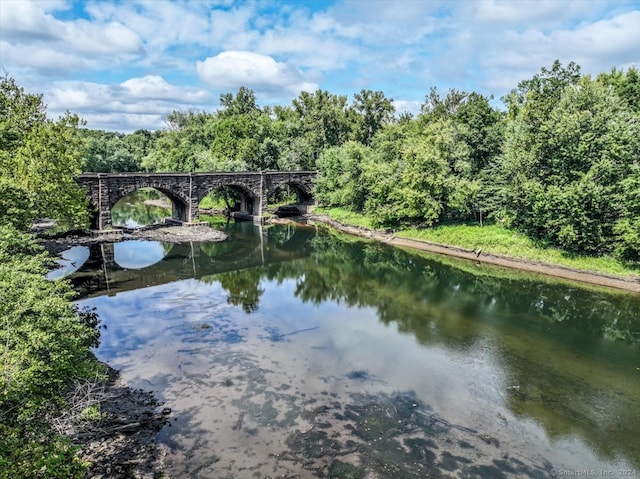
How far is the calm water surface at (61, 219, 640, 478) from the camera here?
1569 centimetres

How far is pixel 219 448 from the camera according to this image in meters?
15.7

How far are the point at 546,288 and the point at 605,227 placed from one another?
7.90 m

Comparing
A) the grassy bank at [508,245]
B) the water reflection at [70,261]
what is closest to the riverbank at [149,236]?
the water reflection at [70,261]

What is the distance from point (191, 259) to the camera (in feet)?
146

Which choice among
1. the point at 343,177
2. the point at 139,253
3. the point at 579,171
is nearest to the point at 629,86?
the point at 579,171

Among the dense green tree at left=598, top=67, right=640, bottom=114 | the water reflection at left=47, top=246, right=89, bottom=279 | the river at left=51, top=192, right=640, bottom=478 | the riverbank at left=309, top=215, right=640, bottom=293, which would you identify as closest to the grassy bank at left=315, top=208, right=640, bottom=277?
the riverbank at left=309, top=215, right=640, bottom=293

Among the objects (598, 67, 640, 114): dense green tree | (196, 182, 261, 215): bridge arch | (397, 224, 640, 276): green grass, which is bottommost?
(397, 224, 640, 276): green grass

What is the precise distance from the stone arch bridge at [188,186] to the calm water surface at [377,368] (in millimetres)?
13595

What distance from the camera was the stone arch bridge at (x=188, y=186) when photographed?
166 ft

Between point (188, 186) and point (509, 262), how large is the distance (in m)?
39.9

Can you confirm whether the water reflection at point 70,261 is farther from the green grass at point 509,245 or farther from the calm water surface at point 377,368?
the green grass at point 509,245

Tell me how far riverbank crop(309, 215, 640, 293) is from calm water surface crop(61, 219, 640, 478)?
176cm

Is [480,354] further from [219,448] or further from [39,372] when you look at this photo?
[39,372]

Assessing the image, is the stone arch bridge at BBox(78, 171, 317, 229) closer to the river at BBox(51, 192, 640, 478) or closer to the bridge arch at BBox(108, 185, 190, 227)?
the bridge arch at BBox(108, 185, 190, 227)
